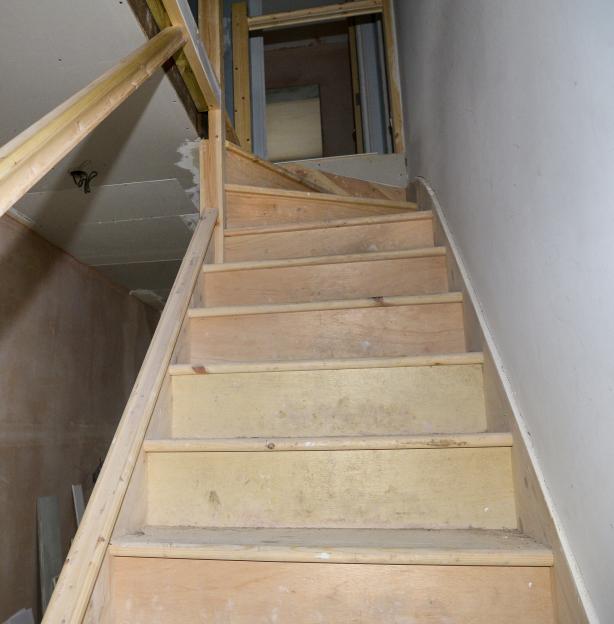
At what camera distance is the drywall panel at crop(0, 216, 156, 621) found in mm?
2277

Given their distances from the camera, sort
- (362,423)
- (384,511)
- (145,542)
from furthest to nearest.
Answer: (362,423) → (384,511) → (145,542)

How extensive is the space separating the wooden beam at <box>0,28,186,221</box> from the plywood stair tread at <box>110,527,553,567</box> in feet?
2.23

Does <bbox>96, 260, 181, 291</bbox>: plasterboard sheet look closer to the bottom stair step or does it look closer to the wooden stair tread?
the wooden stair tread

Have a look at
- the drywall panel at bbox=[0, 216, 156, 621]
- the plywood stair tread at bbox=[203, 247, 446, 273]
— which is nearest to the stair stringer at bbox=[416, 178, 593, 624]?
the plywood stair tread at bbox=[203, 247, 446, 273]

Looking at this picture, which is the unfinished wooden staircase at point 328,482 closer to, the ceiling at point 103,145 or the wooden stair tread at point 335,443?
the wooden stair tread at point 335,443

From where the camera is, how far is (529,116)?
952 mm

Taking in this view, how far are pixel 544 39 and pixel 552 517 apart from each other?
2.71 feet

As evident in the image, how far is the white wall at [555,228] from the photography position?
696 millimetres

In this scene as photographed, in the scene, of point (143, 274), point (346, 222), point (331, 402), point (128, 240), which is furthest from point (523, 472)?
point (143, 274)

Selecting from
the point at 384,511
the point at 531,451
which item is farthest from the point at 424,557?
the point at 531,451

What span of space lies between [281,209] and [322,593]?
160 cm

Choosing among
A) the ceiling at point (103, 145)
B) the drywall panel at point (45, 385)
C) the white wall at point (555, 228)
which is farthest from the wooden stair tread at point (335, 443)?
the drywall panel at point (45, 385)

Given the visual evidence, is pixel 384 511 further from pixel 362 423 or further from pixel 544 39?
pixel 544 39

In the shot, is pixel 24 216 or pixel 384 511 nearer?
pixel 384 511
